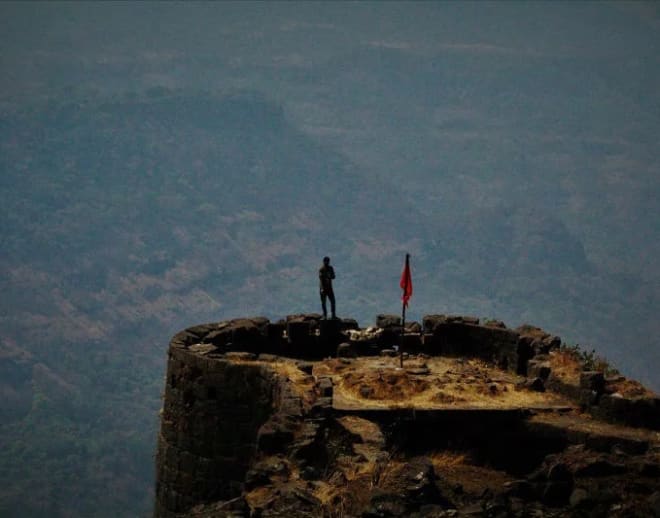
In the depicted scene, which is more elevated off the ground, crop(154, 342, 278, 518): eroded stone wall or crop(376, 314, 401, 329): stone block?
crop(376, 314, 401, 329): stone block

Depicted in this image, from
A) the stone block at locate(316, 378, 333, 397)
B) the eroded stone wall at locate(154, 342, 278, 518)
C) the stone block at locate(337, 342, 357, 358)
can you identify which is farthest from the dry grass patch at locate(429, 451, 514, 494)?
Answer: the stone block at locate(337, 342, 357, 358)

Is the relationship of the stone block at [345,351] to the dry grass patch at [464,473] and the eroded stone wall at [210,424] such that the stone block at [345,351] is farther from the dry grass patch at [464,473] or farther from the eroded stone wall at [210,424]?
the dry grass patch at [464,473]

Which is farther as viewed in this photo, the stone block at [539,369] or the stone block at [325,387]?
the stone block at [539,369]

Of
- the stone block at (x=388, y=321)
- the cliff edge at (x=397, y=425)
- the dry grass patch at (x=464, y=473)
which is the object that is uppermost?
the stone block at (x=388, y=321)

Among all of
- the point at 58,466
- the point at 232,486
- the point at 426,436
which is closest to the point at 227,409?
the point at 232,486

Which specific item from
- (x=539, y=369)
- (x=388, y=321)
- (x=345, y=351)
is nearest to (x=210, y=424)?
(x=345, y=351)

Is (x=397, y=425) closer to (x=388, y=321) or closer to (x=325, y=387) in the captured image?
(x=325, y=387)

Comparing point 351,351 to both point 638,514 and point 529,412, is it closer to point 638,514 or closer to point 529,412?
point 529,412

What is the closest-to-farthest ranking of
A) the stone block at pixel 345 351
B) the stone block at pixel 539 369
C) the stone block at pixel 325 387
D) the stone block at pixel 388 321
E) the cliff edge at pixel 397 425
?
1. the cliff edge at pixel 397 425
2. the stone block at pixel 325 387
3. the stone block at pixel 539 369
4. the stone block at pixel 345 351
5. the stone block at pixel 388 321

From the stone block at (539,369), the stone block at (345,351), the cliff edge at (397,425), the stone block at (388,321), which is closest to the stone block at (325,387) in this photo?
the cliff edge at (397,425)

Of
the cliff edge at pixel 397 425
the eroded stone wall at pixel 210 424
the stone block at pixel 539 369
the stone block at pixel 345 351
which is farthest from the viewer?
the stone block at pixel 345 351

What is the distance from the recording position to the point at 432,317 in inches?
1932

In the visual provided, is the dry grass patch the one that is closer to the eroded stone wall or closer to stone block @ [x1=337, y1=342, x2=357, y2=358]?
the eroded stone wall

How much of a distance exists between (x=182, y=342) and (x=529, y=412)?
10.00 metres
